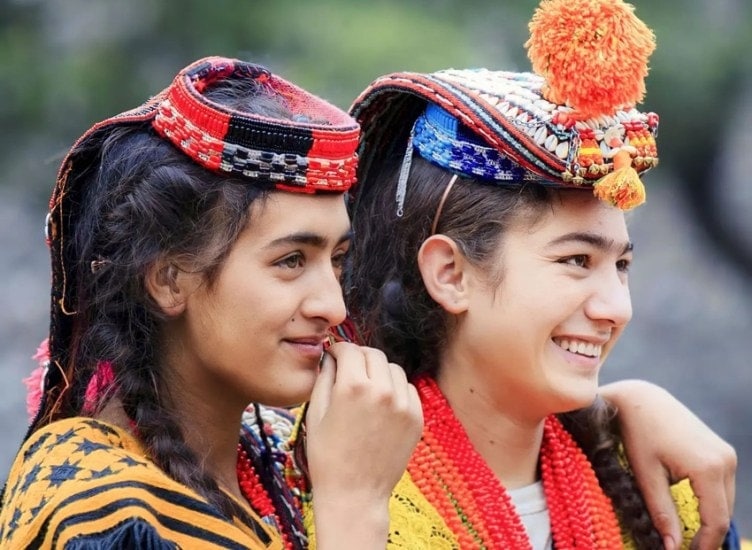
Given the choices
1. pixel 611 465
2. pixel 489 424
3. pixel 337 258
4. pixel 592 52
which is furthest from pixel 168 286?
pixel 611 465

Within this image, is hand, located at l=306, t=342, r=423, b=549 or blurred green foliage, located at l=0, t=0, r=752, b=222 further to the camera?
blurred green foliage, located at l=0, t=0, r=752, b=222

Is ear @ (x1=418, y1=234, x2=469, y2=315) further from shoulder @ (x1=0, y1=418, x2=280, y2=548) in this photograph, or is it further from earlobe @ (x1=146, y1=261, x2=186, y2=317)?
shoulder @ (x1=0, y1=418, x2=280, y2=548)

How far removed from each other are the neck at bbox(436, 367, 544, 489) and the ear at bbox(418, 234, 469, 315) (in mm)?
182

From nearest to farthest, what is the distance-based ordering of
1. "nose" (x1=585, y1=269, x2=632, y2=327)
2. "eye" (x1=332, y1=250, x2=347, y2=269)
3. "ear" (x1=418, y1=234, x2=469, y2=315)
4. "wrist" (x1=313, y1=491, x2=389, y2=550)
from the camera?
1. "wrist" (x1=313, y1=491, x2=389, y2=550)
2. "eye" (x1=332, y1=250, x2=347, y2=269)
3. "nose" (x1=585, y1=269, x2=632, y2=327)
4. "ear" (x1=418, y1=234, x2=469, y2=315)

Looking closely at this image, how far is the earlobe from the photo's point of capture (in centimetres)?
254

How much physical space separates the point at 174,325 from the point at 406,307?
0.68 metres

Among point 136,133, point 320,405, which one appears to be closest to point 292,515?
point 320,405

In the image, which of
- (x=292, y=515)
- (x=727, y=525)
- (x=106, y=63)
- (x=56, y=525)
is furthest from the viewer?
(x=106, y=63)

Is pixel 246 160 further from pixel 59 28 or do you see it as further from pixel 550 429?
pixel 59 28

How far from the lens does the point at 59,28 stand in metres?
6.34

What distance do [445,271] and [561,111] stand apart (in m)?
0.48

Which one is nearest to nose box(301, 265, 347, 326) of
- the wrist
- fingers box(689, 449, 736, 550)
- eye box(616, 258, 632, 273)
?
the wrist

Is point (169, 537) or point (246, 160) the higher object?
point (246, 160)

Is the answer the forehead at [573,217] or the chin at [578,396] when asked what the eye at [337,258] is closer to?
the forehead at [573,217]
